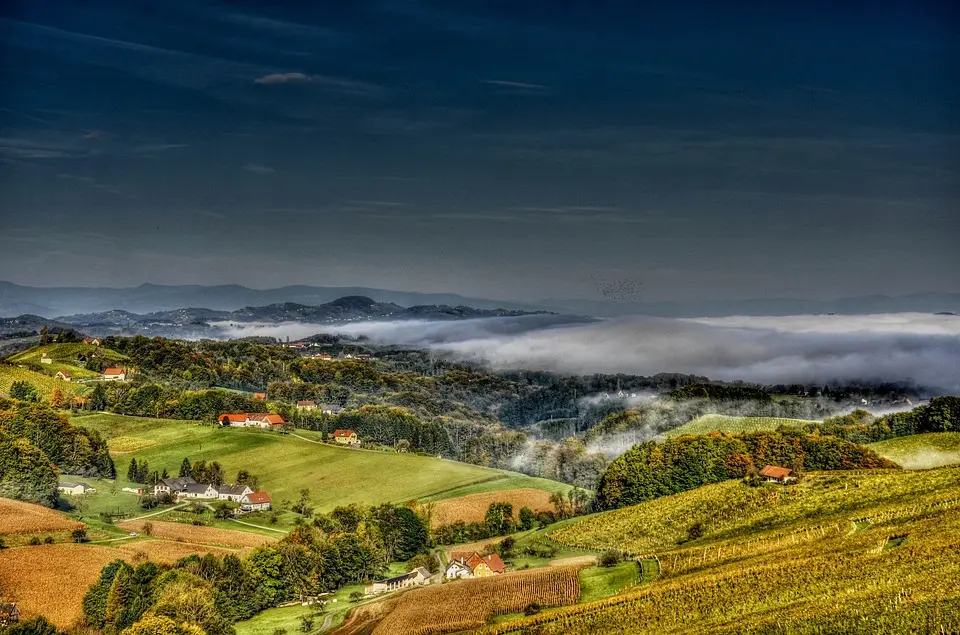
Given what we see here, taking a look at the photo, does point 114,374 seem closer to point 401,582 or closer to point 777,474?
point 401,582

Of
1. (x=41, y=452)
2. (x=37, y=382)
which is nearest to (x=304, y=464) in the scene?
(x=41, y=452)

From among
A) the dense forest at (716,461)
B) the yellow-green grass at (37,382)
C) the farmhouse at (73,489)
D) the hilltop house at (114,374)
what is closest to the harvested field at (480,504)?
the dense forest at (716,461)

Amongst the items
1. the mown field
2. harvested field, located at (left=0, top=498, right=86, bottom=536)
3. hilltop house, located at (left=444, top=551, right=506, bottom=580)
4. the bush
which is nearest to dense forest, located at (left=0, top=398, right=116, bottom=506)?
harvested field, located at (left=0, top=498, right=86, bottom=536)

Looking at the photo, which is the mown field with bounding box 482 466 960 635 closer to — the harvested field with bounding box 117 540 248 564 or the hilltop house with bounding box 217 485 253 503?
the harvested field with bounding box 117 540 248 564

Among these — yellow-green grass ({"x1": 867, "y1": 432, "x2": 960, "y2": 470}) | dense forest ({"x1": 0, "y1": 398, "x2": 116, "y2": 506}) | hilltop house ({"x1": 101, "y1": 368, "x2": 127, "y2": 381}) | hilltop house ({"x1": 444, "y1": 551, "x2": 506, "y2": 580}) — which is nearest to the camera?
hilltop house ({"x1": 444, "y1": 551, "x2": 506, "y2": 580})

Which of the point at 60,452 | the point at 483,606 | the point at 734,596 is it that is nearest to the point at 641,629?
the point at 734,596

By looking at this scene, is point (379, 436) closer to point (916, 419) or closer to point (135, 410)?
point (135, 410)

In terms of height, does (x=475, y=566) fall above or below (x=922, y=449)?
below
